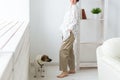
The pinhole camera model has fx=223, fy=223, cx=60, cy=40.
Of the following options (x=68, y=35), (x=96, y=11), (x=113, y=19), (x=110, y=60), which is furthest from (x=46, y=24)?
(x=110, y=60)

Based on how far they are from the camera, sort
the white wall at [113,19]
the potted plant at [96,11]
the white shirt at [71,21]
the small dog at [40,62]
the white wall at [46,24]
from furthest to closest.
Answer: the white wall at [113,19] → the white wall at [46,24] → the potted plant at [96,11] → the white shirt at [71,21] → the small dog at [40,62]

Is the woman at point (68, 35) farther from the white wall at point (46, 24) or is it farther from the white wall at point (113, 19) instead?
the white wall at point (113, 19)

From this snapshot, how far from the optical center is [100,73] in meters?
2.52

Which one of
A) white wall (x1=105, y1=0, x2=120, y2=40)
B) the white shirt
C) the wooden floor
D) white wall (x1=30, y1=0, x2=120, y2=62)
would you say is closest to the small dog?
the wooden floor

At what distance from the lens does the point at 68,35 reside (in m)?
3.77

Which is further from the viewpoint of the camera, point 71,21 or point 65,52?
point 65,52

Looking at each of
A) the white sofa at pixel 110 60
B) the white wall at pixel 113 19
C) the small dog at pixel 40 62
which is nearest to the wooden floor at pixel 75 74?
the small dog at pixel 40 62

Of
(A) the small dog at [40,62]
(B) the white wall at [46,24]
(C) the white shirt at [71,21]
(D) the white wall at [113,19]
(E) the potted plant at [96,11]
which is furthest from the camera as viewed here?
(D) the white wall at [113,19]

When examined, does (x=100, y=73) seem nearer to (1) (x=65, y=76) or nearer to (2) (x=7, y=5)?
(1) (x=65, y=76)

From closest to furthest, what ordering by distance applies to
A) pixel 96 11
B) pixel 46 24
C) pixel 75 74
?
pixel 75 74
pixel 96 11
pixel 46 24

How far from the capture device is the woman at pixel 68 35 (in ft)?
12.3

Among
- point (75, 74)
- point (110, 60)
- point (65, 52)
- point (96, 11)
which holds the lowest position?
point (75, 74)

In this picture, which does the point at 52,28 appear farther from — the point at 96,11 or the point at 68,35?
the point at 96,11

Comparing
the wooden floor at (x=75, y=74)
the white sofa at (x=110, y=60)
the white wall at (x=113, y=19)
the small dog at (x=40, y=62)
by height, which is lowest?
the wooden floor at (x=75, y=74)
